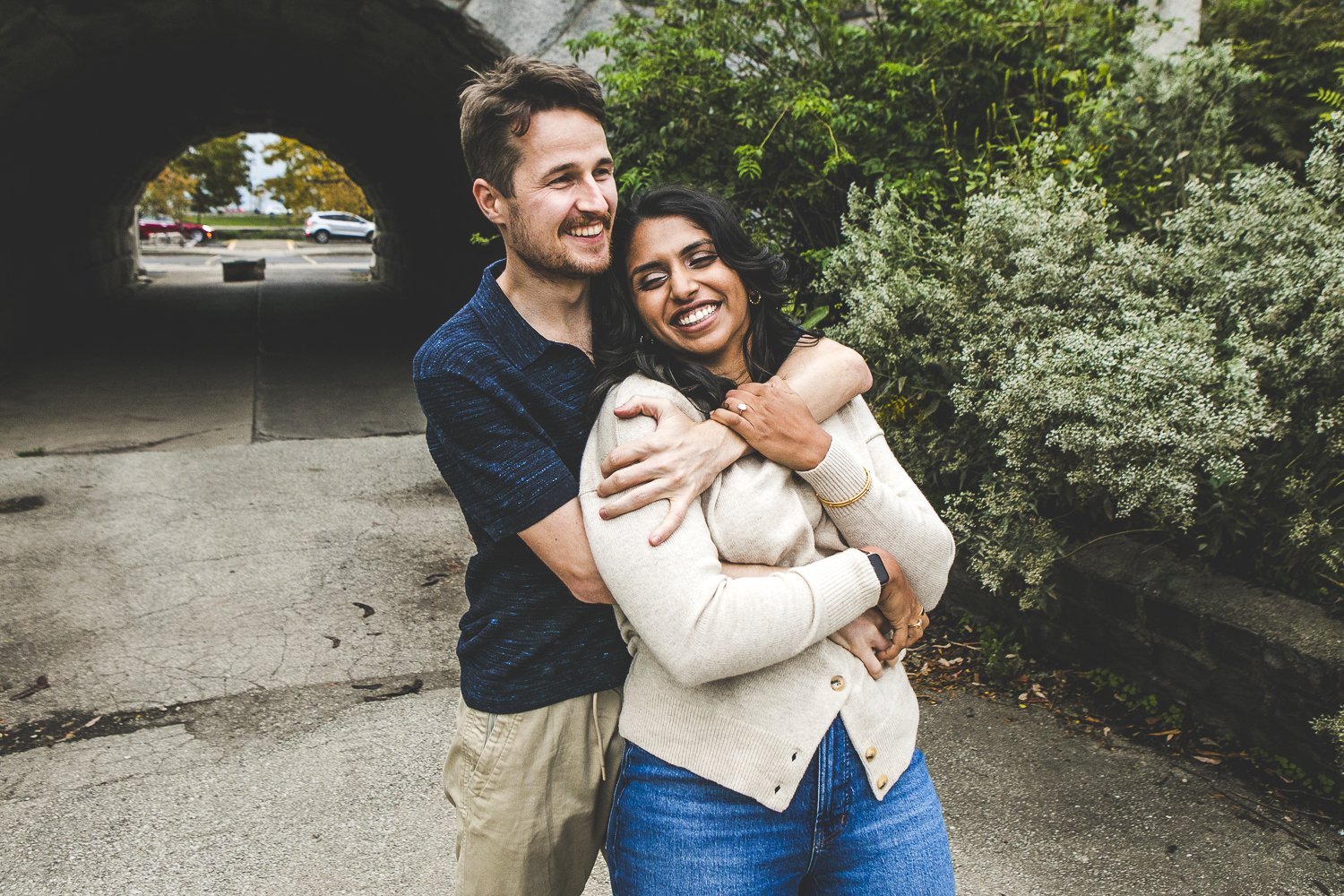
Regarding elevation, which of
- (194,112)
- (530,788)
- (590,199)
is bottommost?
(194,112)

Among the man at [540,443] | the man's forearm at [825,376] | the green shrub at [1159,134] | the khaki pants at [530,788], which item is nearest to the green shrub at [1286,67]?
the green shrub at [1159,134]

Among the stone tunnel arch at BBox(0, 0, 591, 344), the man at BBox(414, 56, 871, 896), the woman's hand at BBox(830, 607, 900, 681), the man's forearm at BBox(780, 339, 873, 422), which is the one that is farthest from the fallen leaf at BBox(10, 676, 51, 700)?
the stone tunnel arch at BBox(0, 0, 591, 344)

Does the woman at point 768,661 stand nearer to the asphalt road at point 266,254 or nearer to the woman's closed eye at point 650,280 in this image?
the woman's closed eye at point 650,280

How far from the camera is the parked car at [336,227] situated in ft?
143

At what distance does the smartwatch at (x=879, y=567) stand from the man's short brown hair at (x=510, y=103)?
3.17 feet

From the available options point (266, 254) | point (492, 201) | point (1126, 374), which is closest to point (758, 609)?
point (492, 201)

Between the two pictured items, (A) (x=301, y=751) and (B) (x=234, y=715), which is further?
(B) (x=234, y=715)

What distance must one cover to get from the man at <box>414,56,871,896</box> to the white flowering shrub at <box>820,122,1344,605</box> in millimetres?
1702

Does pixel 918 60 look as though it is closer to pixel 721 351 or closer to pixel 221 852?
pixel 721 351

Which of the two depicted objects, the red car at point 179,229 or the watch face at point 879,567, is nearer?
the watch face at point 879,567

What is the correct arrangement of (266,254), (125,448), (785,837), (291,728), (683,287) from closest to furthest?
(785,837), (683,287), (291,728), (125,448), (266,254)

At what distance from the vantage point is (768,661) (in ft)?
5.09

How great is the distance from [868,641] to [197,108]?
48.3 feet

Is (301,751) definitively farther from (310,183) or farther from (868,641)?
(310,183)
